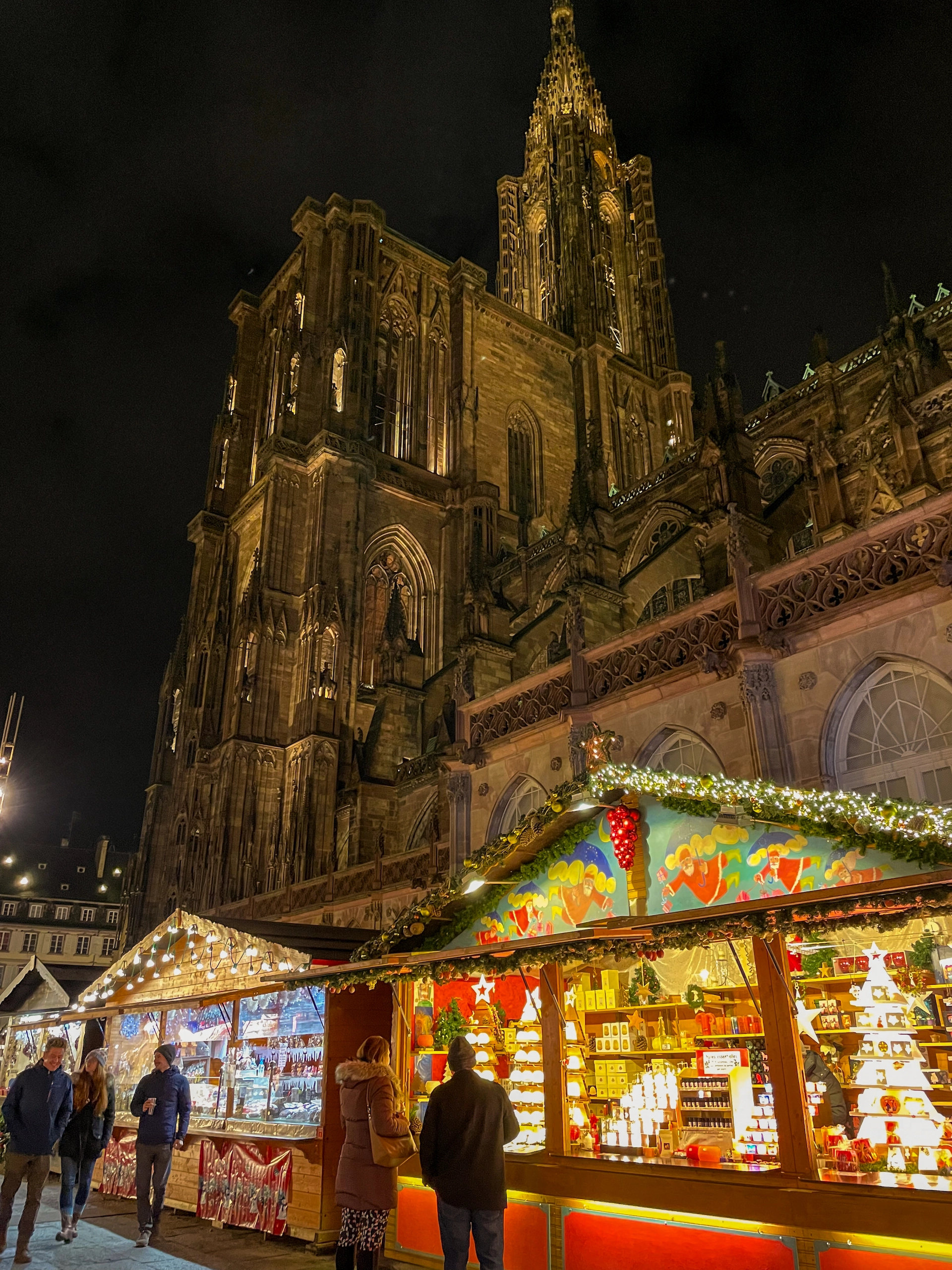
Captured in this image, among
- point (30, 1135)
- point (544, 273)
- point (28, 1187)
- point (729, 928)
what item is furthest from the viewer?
point (544, 273)

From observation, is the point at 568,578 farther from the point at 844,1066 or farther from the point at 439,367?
the point at 439,367

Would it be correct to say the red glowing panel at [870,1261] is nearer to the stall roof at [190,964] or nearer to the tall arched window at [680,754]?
the stall roof at [190,964]

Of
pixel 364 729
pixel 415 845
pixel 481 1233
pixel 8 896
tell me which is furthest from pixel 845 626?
pixel 8 896

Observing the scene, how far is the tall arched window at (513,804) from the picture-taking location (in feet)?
45.0

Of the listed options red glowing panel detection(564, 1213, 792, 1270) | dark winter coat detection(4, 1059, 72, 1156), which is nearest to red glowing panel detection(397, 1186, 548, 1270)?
red glowing panel detection(564, 1213, 792, 1270)

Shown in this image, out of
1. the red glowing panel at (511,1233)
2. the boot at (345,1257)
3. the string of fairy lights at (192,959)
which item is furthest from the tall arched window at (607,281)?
the boot at (345,1257)

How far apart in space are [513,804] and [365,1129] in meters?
8.12

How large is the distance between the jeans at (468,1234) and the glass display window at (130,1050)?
27.6ft

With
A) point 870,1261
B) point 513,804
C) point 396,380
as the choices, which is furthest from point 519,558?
point 870,1261

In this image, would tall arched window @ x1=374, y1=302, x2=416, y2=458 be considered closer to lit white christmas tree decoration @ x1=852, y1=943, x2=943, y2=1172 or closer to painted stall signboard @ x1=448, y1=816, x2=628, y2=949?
painted stall signboard @ x1=448, y1=816, x2=628, y2=949

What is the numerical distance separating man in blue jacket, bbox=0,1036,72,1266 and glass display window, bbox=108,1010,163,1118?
14.0 feet

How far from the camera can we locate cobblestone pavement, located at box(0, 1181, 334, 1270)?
24.9 feet

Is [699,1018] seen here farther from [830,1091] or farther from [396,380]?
[396,380]

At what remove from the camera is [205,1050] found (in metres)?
11.9
